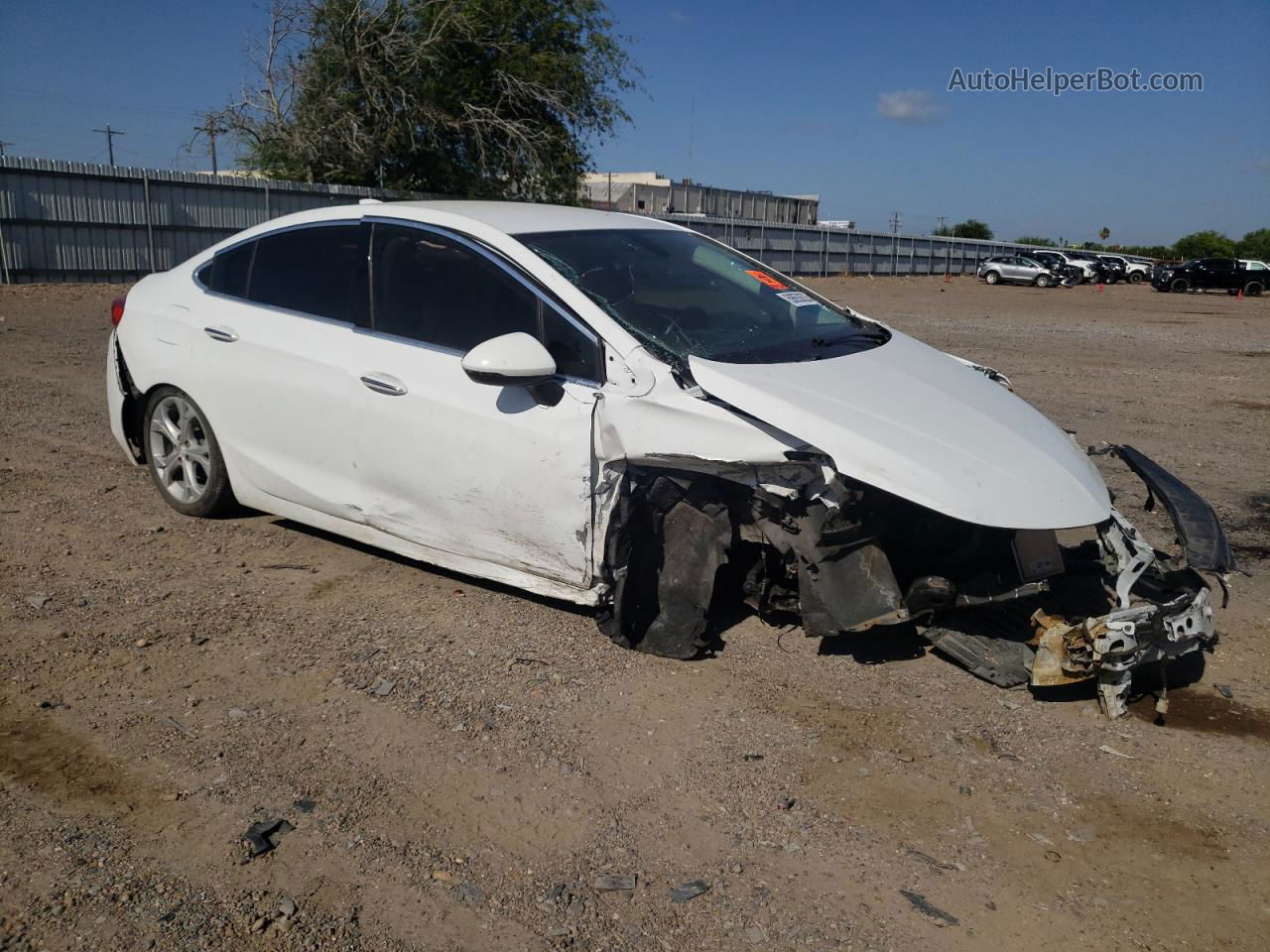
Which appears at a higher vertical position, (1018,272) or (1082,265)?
(1082,265)

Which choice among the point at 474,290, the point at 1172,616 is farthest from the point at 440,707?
the point at 1172,616

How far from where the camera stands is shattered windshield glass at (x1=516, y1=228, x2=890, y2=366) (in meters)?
4.28

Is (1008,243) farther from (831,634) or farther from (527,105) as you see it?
(831,634)

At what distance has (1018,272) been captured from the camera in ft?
147

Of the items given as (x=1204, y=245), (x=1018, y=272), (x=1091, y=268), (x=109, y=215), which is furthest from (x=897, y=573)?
(x=1204, y=245)

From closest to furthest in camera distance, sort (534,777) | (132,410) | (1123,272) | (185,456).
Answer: (534,777)
(185,456)
(132,410)
(1123,272)

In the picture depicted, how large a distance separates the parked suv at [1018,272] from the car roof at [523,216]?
42741 millimetres

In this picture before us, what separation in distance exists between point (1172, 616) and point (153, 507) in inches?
199

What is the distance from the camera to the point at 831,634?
3932mm

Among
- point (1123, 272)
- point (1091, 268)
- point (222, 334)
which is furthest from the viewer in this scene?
point (1123, 272)

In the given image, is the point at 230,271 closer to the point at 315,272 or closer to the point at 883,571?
the point at 315,272

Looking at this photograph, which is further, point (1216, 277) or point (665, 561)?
point (1216, 277)

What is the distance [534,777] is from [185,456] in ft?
10.5

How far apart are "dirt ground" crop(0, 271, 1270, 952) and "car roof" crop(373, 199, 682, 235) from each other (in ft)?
5.42
